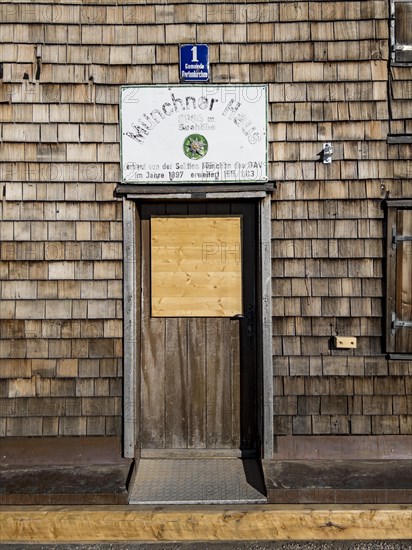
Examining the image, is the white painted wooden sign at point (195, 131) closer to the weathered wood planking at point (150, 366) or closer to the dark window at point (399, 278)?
the weathered wood planking at point (150, 366)

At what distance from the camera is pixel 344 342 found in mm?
3707

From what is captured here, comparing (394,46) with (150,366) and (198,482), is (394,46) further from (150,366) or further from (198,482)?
(198,482)

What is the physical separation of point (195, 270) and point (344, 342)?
1.37 meters

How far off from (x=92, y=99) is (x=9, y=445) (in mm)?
2900

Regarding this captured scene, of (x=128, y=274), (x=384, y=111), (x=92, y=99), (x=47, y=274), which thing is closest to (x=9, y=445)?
(x=47, y=274)

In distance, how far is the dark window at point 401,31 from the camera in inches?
147

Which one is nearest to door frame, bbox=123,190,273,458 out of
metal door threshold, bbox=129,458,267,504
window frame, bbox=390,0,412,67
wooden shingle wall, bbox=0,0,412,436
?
wooden shingle wall, bbox=0,0,412,436

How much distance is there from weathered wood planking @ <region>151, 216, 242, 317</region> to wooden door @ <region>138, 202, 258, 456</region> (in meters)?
0.06

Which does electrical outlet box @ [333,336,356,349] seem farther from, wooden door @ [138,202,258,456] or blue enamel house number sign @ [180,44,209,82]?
blue enamel house number sign @ [180,44,209,82]

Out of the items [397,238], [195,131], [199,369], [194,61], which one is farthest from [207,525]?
[194,61]

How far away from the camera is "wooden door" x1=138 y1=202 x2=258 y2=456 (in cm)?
387

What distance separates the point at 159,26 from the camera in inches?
147

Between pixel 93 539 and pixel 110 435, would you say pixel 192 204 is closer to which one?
pixel 110 435

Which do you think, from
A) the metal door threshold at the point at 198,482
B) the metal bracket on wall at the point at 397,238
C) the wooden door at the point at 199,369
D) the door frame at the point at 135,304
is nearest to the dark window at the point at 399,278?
the metal bracket on wall at the point at 397,238
